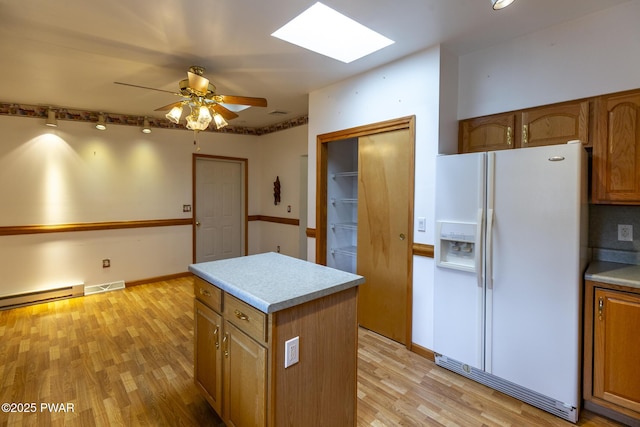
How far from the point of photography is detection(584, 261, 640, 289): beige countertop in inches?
73.1

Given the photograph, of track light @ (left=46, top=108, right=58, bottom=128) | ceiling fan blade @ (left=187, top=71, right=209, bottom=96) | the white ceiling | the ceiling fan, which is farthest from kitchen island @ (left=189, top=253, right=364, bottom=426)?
track light @ (left=46, top=108, right=58, bottom=128)

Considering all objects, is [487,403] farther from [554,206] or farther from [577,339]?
[554,206]

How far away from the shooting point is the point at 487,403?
7.02ft

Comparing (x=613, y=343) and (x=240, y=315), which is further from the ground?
(x=240, y=315)

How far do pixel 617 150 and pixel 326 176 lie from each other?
2.44 m

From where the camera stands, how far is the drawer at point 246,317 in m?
1.48

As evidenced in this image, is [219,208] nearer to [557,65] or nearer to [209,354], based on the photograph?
[209,354]

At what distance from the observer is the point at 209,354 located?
1.97 meters

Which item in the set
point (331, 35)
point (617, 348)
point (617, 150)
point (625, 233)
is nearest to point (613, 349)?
point (617, 348)

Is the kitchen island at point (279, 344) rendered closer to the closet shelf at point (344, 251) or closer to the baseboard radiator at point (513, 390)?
the baseboard radiator at point (513, 390)

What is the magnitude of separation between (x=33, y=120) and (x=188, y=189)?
6.72ft

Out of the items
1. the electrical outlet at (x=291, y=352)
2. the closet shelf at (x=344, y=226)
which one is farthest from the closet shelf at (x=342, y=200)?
the electrical outlet at (x=291, y=352)

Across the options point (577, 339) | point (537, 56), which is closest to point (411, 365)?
point (577, 339)

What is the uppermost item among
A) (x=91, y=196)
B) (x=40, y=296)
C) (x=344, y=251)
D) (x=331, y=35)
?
(x=331, y=35)
